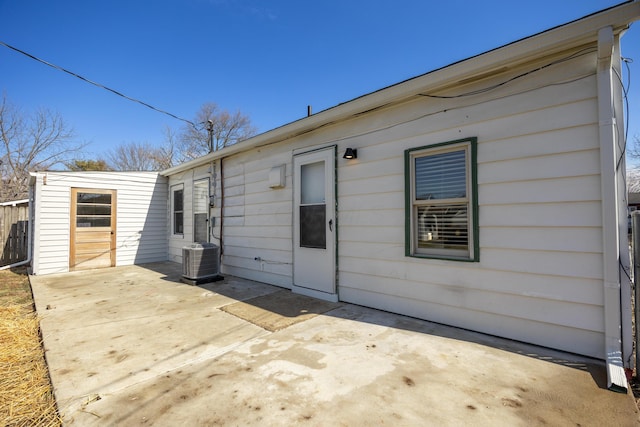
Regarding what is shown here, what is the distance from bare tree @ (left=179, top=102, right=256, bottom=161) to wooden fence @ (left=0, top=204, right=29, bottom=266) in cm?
967

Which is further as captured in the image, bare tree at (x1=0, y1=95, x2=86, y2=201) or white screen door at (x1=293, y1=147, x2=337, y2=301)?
bare tree at (x1=0, y1=95, x2=86, y2=201)

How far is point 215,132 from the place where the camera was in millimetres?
17141

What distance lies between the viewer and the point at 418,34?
5.21m

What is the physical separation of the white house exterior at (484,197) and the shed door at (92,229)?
5.15 meters

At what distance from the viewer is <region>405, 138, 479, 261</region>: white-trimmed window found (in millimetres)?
2861

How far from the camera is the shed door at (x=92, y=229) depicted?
6703 millimetres

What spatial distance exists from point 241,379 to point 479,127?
3065 millimetres

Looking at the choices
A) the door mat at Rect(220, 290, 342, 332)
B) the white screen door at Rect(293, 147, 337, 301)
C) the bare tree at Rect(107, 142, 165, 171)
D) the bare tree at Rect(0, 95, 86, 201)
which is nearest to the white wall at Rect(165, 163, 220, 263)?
the white screen door at Rect(293, 147, 337, 301)

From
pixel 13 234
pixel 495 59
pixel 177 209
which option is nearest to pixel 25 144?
pixel 13 234

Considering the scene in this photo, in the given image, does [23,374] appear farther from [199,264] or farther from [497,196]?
[497,196]

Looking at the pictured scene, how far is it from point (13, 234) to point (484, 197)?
10639 millimetres

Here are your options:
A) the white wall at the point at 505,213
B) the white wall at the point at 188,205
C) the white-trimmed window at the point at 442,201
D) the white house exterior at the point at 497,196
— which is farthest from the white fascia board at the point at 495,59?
the white wall at the point at 188,205

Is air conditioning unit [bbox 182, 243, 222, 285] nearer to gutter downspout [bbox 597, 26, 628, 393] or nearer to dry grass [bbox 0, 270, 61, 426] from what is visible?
dry grass [bbox 0, 270, 61, 426]

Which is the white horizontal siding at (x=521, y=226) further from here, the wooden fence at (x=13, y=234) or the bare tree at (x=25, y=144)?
the bare tree at (x=25, y=144)
